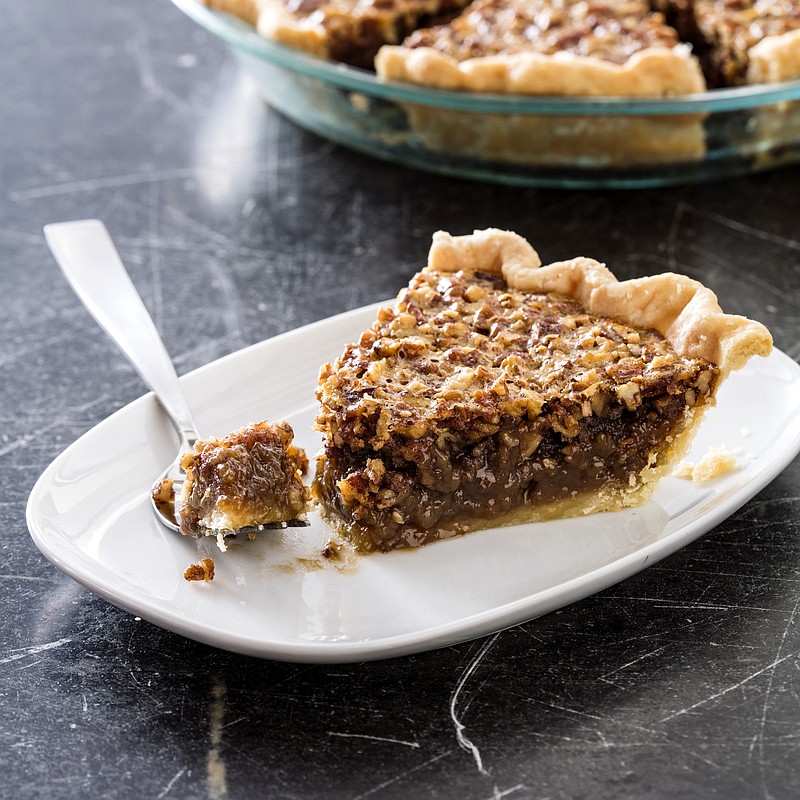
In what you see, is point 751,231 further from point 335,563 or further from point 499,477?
point 335,563

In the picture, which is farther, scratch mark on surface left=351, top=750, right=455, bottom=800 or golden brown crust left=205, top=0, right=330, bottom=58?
golden brown crust left=205, top=0, right=330, bottom=58

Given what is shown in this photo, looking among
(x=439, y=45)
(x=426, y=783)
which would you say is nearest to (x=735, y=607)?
(x=426, y=783)

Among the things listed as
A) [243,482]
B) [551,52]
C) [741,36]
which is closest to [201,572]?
[243,482]

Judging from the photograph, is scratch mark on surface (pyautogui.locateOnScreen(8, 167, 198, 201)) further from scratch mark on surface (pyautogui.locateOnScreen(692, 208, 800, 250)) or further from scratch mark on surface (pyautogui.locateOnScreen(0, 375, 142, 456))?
scratch mark on surface (pyautogui.locateOnScreen(692, 208, 800, 250))

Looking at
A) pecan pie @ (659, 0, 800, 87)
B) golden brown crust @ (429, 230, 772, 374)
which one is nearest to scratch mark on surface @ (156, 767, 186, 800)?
golden brown crust @ (429, 230, 772, 374)

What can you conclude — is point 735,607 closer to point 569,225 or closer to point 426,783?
point 426,783

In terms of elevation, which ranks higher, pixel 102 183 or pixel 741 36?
pixel 741 36
